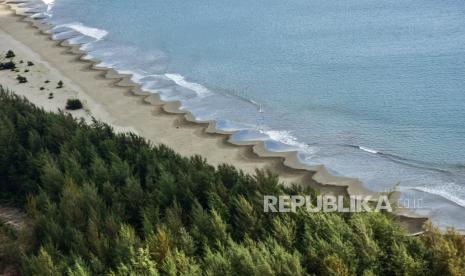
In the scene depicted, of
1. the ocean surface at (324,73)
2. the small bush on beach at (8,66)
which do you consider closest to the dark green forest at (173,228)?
the ocean surface at (324,73)

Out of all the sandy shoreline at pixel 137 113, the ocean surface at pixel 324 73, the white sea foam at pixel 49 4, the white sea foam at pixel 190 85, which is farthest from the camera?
the white sea foam at pixel 49 4

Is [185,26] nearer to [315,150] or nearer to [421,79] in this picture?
[421,79]

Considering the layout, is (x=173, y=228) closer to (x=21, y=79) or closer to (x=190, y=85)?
(x=190, y=85)

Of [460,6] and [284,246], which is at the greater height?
[460,6]

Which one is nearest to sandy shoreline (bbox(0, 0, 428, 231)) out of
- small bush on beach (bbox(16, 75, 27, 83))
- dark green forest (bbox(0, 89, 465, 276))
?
small bush on beach (bbox(16, 75, 27, 83))

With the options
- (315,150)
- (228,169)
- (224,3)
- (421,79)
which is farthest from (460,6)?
(228,169)

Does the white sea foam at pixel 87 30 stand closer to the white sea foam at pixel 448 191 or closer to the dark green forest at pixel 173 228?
the dark green forest at pixel 173 228

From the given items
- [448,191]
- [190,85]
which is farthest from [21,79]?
[448,191]

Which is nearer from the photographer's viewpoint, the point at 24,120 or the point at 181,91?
the point at 24,120
